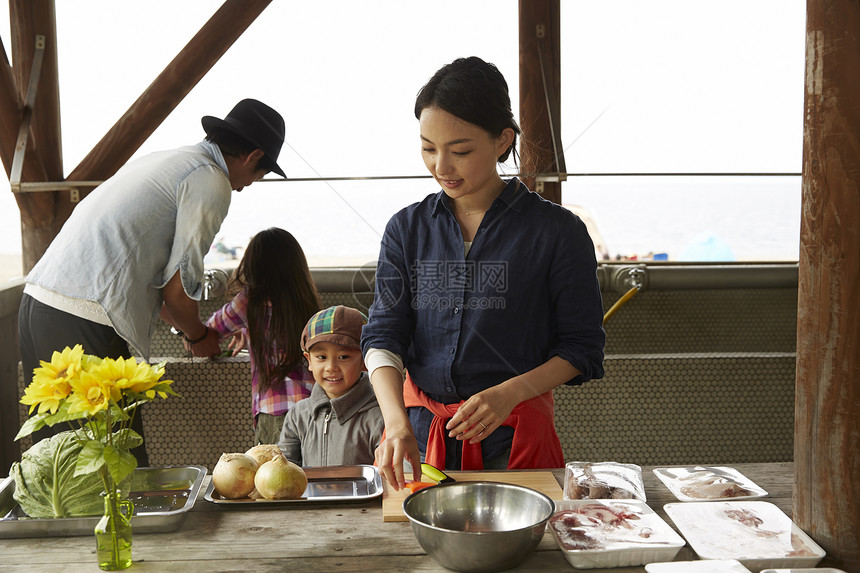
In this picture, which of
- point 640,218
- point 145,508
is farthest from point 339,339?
point 640,218

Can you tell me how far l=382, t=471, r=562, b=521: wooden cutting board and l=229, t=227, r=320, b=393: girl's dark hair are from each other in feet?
3.67

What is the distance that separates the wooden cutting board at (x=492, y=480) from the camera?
3.65 ft

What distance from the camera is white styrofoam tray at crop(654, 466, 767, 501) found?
1196 millimetres

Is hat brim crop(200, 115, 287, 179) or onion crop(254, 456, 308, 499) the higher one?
hat brim crop(200, 115, 287, 179)

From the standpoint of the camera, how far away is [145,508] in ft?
3.79

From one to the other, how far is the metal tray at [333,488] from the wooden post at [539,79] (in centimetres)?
187

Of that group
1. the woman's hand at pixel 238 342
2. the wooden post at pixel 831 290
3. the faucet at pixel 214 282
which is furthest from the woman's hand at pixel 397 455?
the faucet at pixel 214 282

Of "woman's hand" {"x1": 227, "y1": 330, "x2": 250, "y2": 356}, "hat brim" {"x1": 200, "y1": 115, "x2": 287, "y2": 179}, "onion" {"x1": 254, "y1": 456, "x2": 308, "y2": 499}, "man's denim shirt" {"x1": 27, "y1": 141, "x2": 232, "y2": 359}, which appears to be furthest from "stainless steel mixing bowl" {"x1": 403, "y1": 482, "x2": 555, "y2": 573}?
"woman's hand" {"x1": 227, "y1": 330, "x2": 250, "y2": 356}

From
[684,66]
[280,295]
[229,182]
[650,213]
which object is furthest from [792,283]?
[650,213]

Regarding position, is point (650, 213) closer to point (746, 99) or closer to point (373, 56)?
point (746, 99)

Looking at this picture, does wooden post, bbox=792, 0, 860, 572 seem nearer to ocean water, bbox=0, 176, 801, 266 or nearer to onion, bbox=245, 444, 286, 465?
onion, bbox=245, 444, 286, 465

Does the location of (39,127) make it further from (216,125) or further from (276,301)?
(276,301)

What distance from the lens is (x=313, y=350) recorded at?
197 cm

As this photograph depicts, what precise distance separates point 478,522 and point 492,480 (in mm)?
207
